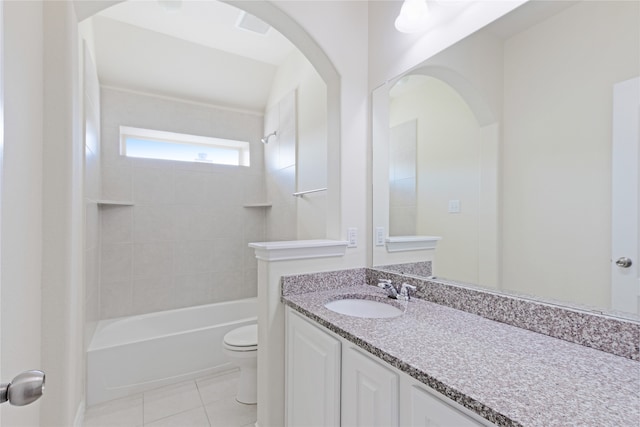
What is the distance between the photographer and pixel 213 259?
3.20m

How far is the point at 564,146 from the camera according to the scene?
3.35ft

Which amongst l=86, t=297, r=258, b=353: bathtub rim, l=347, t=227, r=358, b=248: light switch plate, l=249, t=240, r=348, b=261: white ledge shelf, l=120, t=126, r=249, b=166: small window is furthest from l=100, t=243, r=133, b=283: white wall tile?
l=347, t=227, r=358, b=248: light switch plate

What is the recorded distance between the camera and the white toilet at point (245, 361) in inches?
78.8

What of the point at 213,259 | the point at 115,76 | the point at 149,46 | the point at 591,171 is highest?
the point at 149,46

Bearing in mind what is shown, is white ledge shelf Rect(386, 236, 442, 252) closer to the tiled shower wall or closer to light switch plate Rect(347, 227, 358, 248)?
light switch plate Rect(347, 227, 358, 248)

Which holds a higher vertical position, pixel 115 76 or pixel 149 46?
pixel 149 46

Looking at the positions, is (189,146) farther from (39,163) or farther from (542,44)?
(542,44)

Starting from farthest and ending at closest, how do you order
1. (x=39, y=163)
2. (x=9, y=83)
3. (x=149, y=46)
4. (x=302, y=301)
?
(x=149, y=46) < (x=302, y=301) < (x=39, y=163) < (x=9, y=83)

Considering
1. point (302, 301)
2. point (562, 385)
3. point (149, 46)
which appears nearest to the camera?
point (562, 385)

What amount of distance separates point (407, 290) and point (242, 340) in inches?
50.7

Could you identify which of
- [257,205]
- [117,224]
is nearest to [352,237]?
[257,205]

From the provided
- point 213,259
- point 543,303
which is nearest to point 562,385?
point 543,303

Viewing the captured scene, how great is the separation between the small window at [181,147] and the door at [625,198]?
10.2 ft

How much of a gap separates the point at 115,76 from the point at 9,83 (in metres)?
2.11
